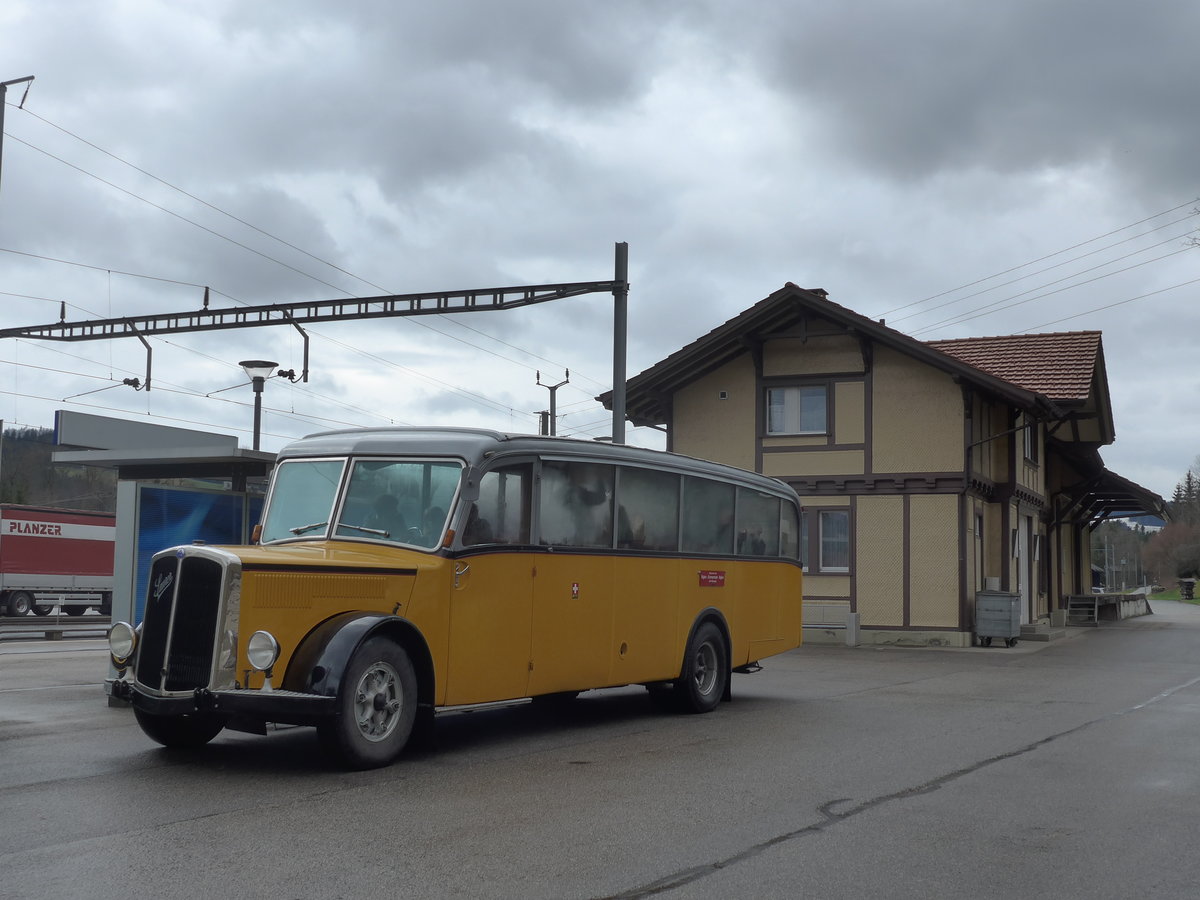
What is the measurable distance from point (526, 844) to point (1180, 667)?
17604mm

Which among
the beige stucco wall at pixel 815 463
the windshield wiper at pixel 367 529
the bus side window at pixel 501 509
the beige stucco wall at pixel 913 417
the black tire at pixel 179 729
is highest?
the beige stucco wall at pixel 913 417

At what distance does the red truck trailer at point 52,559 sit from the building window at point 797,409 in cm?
2603

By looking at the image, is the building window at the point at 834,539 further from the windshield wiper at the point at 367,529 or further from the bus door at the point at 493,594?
the windshield wiper at the point at 367,529

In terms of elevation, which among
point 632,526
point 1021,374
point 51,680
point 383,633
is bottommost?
point 51,680

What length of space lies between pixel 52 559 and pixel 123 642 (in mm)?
37581

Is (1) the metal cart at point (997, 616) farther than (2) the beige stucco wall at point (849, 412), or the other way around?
(2) the beige stucco wall at point (849, 412)

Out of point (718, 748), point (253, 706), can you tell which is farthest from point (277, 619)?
point (718, 748)

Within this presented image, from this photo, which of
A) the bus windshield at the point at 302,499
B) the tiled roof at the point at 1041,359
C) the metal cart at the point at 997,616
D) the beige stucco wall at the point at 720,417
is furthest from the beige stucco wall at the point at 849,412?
the bus windshield at the point at 302,499

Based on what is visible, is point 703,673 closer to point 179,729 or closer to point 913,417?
point 179,729

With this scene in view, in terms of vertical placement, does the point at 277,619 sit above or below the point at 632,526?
below

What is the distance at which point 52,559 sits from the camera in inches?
1704

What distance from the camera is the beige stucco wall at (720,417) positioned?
29156 millimetres

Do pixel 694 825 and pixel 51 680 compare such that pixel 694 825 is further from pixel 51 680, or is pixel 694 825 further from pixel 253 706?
pixel 51 680

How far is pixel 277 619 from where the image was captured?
841 cm
